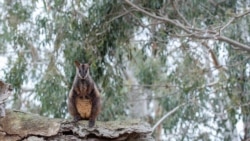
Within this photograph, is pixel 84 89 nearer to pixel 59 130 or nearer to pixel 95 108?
pixel 95 108

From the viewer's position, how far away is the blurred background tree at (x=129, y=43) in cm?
834

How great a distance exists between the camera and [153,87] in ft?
37.8

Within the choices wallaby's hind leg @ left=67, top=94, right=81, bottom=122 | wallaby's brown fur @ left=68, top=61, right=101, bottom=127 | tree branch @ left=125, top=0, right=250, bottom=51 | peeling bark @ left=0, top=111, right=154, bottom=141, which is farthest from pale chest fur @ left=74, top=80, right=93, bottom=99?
tree branch @ left=125, top=0, right=250, bottom=51

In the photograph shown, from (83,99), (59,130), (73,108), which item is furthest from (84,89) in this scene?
(59,130)

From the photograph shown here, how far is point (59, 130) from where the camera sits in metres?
4.97

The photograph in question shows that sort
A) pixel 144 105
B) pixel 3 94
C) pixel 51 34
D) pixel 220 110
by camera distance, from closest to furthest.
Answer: pixel 3 94, pixel 51 34, pixel 220 110, pixel 144 105

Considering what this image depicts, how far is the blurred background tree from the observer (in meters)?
8.34

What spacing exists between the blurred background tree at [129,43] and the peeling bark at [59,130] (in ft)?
9.44

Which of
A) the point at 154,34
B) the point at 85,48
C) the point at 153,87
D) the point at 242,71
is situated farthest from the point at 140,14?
the point at 153,87

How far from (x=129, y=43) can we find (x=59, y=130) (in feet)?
13.9

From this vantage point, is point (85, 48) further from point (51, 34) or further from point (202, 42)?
point (202, 42)

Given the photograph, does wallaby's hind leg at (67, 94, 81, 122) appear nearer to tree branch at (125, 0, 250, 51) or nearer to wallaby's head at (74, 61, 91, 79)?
wallaby's head at (74, 61, 91, 79)

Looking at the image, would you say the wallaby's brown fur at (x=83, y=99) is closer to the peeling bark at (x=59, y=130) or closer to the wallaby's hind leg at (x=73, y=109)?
the wallaby's hind leg at (x=73, y=109)

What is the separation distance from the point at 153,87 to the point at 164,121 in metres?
0.83
